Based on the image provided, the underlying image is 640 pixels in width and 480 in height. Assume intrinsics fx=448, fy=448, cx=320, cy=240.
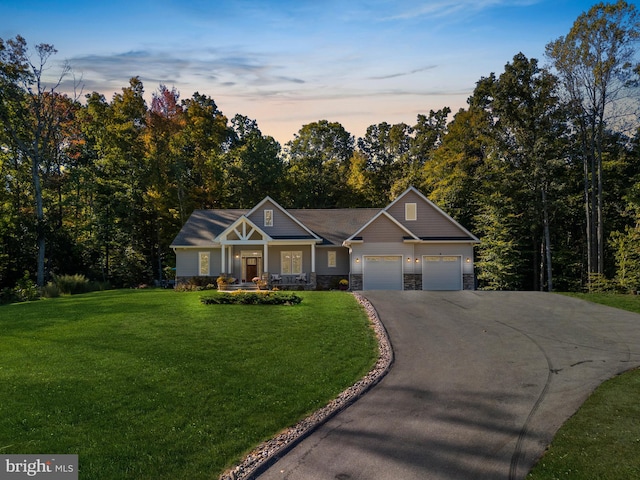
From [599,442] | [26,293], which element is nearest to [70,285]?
[26,293]

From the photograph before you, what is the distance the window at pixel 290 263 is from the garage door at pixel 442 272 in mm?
7455

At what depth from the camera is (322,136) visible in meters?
48.4

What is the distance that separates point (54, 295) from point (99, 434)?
22.0 m

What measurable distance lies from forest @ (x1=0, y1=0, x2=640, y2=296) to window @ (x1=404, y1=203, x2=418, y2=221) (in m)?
6.08

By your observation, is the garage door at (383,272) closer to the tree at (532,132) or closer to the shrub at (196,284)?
the shrub at (196,284)

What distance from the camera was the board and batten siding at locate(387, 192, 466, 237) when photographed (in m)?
26.6

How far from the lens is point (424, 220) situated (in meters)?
27.0

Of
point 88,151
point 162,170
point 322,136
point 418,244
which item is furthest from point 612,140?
point 88,151

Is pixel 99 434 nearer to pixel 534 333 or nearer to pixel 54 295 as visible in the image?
pixel 534 333

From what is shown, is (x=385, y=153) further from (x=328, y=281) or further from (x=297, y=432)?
(x=297, y=432)

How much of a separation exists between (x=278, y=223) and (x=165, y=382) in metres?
19.6

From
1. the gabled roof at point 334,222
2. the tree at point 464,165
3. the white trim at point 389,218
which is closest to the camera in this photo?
the white trim at point 389,218

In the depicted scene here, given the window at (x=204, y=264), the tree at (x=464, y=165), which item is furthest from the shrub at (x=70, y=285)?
the tree at (x=464, y=165)

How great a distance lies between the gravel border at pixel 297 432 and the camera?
5.41 meters
